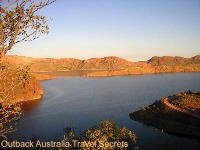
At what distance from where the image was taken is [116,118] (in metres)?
85.1

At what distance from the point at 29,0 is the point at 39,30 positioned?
5.91 ft

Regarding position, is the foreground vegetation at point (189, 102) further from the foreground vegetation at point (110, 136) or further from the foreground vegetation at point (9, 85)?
the foreground vegetation at point (9, 85)

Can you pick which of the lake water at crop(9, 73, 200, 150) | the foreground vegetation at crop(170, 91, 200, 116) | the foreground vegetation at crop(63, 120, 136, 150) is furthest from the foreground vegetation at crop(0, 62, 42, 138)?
the foreground vegetation at crop(170, 91, 200, 116)

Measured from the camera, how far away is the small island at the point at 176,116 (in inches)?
2773

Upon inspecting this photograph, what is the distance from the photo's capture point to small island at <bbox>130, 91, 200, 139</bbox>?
7044 cm

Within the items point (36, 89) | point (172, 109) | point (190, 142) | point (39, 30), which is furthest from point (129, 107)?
point (39, 30)

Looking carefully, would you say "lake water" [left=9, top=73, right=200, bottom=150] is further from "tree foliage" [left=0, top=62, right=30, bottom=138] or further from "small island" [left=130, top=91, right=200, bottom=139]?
"tree foliage" [left=0, top=62, right=30, bottom=138]

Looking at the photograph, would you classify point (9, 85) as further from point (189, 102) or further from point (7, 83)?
point (189, 102)

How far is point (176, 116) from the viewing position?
76688 millimetres

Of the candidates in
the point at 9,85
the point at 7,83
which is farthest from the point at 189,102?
the point at 9,85

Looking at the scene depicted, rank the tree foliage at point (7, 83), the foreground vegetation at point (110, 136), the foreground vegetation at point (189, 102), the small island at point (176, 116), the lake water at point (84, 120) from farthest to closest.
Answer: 1. the foreground vegetation at point (189, 102)
2. the small island at point (176, 116)
3. the lake water at point (84, 120)
4. the foreground vegetation at point (110, 136)
5. the tree foliage at point (7, 83)

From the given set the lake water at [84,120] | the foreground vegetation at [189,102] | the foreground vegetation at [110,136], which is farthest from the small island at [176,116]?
the foreground vegetation at [110,136]

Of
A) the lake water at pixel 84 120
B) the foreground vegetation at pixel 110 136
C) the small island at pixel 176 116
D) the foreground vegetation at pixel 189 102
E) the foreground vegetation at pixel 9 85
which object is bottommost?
the lake water at pixel 84 120

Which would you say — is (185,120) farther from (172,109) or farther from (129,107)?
(129,107)
